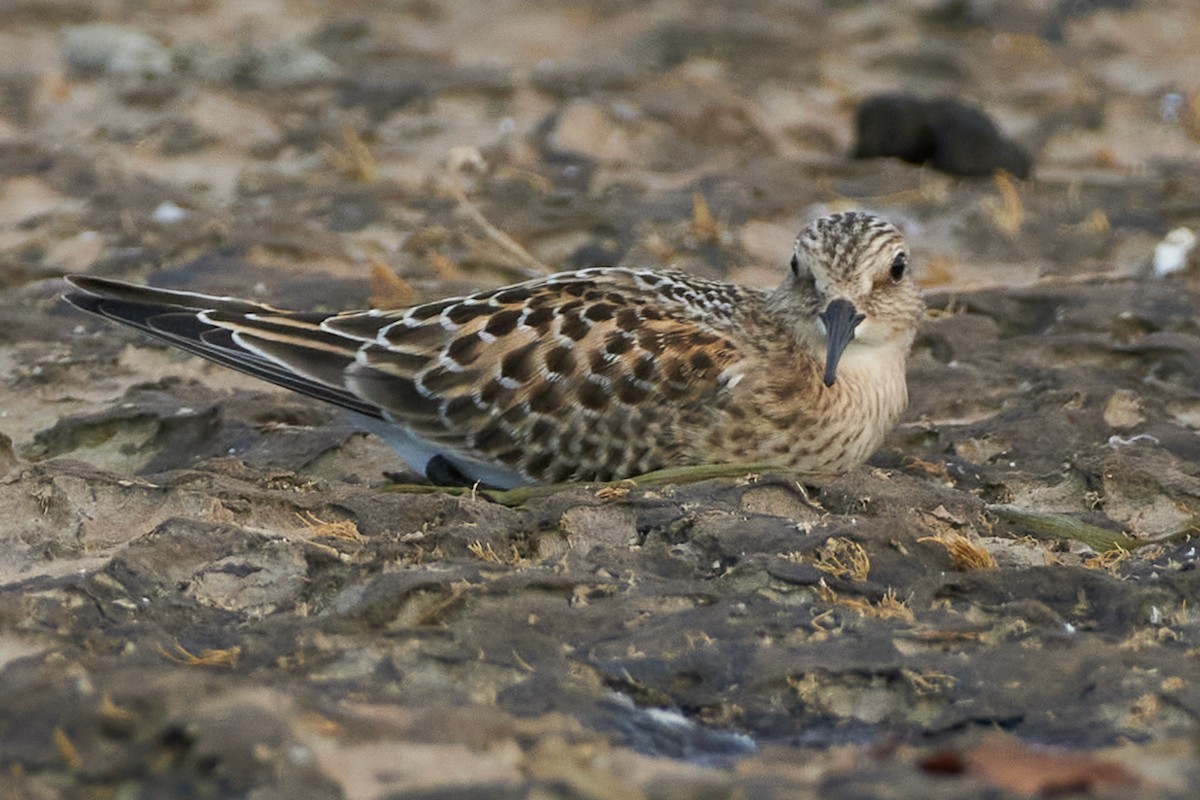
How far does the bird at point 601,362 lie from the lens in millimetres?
6984

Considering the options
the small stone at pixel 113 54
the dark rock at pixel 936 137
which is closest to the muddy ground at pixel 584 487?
the small stone at pixel 113 54

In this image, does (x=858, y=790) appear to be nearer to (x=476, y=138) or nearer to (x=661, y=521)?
(x=661, y=521)

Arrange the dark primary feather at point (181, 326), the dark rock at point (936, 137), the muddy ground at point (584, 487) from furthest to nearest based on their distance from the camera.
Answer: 1. the dark rock at point (936, 137)
2. the dark primary feather at point (181, 326)
3. the muddy ground at point (584, 487)

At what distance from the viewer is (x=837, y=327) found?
707 cm

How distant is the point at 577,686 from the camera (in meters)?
4.83

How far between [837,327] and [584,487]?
129 centimetres

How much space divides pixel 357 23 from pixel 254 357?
8587mm

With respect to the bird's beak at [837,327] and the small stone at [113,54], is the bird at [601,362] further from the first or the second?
the small stone at [113,54]

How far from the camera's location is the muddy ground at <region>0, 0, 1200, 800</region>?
4.36m

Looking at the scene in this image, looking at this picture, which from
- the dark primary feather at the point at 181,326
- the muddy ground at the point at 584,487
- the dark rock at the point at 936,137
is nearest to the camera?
the muddy ground at the point at 584,487

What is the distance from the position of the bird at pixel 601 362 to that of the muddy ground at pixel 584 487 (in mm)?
Answer: 348

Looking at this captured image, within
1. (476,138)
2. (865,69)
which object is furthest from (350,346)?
(865,69)

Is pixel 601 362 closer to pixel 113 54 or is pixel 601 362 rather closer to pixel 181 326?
pixel 181 326

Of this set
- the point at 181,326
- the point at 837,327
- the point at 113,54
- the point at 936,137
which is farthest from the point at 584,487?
the point at 113,54
